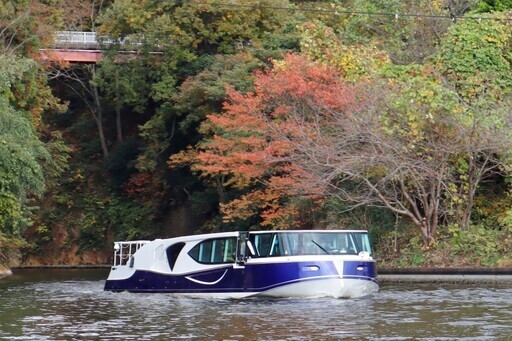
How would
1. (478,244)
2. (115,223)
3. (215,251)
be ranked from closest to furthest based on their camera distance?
(215,251) → (478,244) → (115,223)

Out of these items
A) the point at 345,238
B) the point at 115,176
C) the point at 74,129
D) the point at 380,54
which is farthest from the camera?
the point at 74,129

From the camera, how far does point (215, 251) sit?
110 feet

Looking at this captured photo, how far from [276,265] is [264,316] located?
3.76m

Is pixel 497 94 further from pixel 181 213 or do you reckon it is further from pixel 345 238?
pixel 181 213

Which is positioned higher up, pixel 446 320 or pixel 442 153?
pixel 442 153

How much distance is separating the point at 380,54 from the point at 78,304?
18777mm

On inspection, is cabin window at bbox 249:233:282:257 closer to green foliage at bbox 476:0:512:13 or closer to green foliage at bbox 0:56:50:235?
green foliage at bbox 0:56:50:235

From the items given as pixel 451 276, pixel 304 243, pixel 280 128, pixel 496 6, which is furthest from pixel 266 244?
pixel 496 6

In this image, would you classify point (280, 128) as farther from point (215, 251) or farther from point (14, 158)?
point (215, 251)

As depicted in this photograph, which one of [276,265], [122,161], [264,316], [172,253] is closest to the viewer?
[264,316]

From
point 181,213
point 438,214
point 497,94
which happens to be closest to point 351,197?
point 438,214

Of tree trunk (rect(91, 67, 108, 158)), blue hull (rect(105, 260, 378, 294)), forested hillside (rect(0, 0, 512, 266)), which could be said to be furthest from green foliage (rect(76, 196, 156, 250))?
blue hull (rect(105, 260, 378, 294))

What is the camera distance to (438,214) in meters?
42.9

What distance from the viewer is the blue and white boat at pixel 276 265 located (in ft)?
104
